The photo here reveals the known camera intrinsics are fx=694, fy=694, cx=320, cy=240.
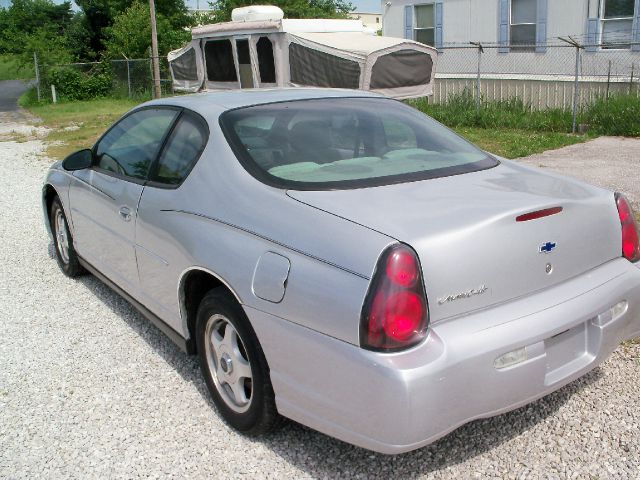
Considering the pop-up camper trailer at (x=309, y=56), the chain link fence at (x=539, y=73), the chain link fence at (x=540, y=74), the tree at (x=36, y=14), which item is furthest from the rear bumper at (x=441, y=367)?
the tree at (x=36, y=14)

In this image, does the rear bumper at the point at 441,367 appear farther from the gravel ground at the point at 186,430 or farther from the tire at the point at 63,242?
the tire at the point at 63,242

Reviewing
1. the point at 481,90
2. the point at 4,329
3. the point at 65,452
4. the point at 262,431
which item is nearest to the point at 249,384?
the point at 262,431

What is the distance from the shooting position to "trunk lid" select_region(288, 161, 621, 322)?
8.30 ft

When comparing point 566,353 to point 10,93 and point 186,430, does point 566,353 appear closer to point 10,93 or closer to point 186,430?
point 186,430

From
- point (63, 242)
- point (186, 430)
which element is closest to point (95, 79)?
point (63, 242)

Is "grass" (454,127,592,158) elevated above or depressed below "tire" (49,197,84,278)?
below

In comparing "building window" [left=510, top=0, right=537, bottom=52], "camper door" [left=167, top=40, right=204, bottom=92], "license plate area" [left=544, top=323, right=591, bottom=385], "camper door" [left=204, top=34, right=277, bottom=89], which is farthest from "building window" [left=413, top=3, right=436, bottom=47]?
"license plate area" [left=544, top=323, right=591, bottom=385]

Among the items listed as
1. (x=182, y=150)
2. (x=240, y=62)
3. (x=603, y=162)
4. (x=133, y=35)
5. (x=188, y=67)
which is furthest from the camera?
(x=133, y=35)

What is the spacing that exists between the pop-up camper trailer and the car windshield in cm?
1004

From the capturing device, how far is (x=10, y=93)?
112 ft

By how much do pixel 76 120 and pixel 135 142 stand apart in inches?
700

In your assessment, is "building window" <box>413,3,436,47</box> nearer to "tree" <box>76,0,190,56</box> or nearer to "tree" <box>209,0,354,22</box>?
"tree" <box>209,0,354,22</box>

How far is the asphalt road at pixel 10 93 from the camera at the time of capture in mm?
27138

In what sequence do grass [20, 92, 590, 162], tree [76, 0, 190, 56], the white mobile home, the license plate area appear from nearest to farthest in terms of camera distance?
1. the license plate area
2. grass [20, 92, 590, 162]
3. the white mobile home
4. tree [76, 0, 190, 56]
